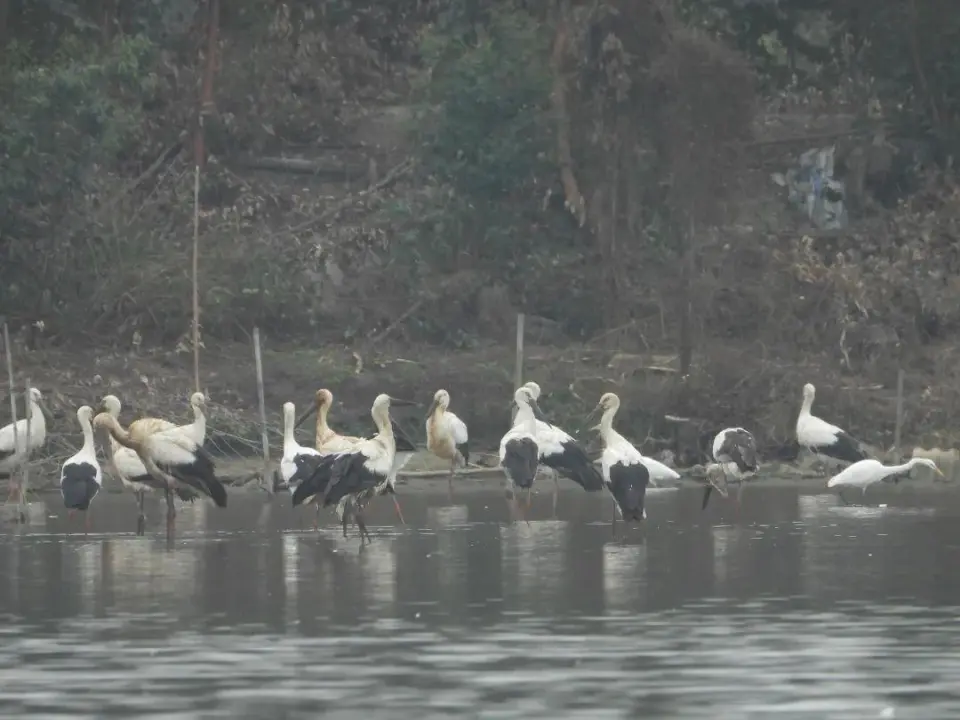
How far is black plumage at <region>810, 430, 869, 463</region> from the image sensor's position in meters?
28.5

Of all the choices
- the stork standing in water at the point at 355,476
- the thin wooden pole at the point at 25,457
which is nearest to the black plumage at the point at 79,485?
the thin wooden pole at the point at 25,457

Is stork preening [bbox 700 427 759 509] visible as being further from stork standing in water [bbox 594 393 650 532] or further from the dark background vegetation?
the dark background vegetation

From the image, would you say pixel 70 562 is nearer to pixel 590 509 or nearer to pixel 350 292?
pixel 590 509

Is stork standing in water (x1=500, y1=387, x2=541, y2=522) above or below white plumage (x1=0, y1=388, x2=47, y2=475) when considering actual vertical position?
below

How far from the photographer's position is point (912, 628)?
48.8 ft

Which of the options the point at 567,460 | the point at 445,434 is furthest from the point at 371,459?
the point at 445,434

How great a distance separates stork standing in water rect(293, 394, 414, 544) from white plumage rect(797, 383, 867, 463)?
7.25 m

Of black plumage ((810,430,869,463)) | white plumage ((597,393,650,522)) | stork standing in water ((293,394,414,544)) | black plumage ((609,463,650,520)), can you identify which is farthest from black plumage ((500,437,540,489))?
black plumage ((810,430,869,463))

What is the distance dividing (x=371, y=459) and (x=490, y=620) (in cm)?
676

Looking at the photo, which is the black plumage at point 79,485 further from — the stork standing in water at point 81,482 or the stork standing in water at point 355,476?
the stork standing in water at point 355,476

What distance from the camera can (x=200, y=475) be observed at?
23.5m

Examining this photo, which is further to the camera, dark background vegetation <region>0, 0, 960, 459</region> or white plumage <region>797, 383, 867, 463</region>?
dark background vegetation <region>0, 0, 960, 459</region>

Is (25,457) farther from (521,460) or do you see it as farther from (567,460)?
(567,460)

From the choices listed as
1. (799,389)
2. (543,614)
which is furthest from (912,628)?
(799,389)
